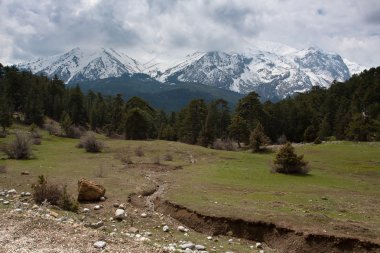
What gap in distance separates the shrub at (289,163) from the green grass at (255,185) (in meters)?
1.57

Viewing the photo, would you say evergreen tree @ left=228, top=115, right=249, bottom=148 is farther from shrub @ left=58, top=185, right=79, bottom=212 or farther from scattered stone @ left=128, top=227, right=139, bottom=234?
scattered stone @ left=128, top=227, right=139, bottom=234

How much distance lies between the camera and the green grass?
2226 centimetres

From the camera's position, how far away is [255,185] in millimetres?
34188

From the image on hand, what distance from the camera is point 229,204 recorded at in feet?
82.0

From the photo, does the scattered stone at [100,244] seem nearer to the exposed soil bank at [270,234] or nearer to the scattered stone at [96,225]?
the scattered stone at [96,225]

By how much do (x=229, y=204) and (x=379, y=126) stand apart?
7116cm

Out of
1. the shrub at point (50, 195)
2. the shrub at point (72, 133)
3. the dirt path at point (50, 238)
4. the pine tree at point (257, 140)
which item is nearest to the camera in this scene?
the dirt path at point (50, 238)

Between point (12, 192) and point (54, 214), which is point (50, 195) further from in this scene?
point (12, 192)

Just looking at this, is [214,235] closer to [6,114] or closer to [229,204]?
[229,204]

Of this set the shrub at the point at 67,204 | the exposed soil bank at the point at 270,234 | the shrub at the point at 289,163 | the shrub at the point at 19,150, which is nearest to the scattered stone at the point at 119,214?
the shrub at the point at 67,204

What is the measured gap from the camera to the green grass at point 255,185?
73.0 ft

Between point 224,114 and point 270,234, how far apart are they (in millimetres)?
96322

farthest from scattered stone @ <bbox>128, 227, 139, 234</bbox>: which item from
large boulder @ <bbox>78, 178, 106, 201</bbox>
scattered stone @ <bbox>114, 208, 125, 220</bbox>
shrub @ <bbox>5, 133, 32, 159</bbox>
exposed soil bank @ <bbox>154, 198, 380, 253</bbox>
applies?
shrub @ <bbox>5, 133, 32, 159</bbox>

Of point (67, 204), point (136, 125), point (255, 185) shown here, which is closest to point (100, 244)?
point (67, 204)
